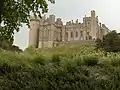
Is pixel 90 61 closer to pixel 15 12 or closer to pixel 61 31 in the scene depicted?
pixel 15 12

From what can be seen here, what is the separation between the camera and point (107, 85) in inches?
244

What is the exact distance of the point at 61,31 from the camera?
9538 centimetres

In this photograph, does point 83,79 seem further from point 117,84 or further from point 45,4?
point 45,4

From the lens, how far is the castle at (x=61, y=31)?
294 feet

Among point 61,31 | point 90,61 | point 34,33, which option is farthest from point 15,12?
point 61,31

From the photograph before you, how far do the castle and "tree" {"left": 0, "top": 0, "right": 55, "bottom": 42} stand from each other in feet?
258

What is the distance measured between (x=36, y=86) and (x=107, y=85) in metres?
1.52

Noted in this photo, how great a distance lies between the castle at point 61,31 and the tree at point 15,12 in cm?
7854

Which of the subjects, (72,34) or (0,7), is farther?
(72,34)

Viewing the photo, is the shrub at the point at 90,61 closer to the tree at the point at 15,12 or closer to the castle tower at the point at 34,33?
the tree at the point at 15,12

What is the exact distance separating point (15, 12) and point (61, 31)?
86.0 m

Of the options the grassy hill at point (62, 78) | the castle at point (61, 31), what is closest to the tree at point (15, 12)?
the grassy hill at point (62, 78)

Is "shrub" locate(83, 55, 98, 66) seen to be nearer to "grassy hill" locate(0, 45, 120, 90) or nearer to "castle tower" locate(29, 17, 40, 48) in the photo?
"grassy hill" locate(0, 45, 120, 90)

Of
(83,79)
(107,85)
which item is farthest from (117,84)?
(83,79)
